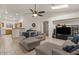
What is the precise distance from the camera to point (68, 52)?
2.53m

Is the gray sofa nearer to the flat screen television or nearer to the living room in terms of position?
the living room

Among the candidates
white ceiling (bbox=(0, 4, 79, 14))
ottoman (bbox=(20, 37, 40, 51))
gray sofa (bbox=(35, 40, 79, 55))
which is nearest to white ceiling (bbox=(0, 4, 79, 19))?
white ceiling (bbox=(0, 4, 79, 14))

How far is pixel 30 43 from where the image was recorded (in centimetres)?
274

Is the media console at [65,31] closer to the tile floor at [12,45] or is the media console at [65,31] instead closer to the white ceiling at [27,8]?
the tile floor at [12,45]

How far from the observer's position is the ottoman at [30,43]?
268 cm

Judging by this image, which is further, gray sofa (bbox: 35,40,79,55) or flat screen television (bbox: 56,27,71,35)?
flat screen television (bbox: 56,27,71,35)

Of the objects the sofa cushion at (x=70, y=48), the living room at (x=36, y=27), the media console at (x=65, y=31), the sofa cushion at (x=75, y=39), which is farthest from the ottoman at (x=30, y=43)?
the sofa cushion at (x=75, y=39)

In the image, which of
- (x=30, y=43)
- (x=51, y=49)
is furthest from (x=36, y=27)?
(x=51, y=49)

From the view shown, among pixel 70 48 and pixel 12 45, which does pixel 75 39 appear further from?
pixel 12 45

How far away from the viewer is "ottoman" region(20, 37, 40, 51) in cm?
268

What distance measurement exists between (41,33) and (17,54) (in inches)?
25.2
